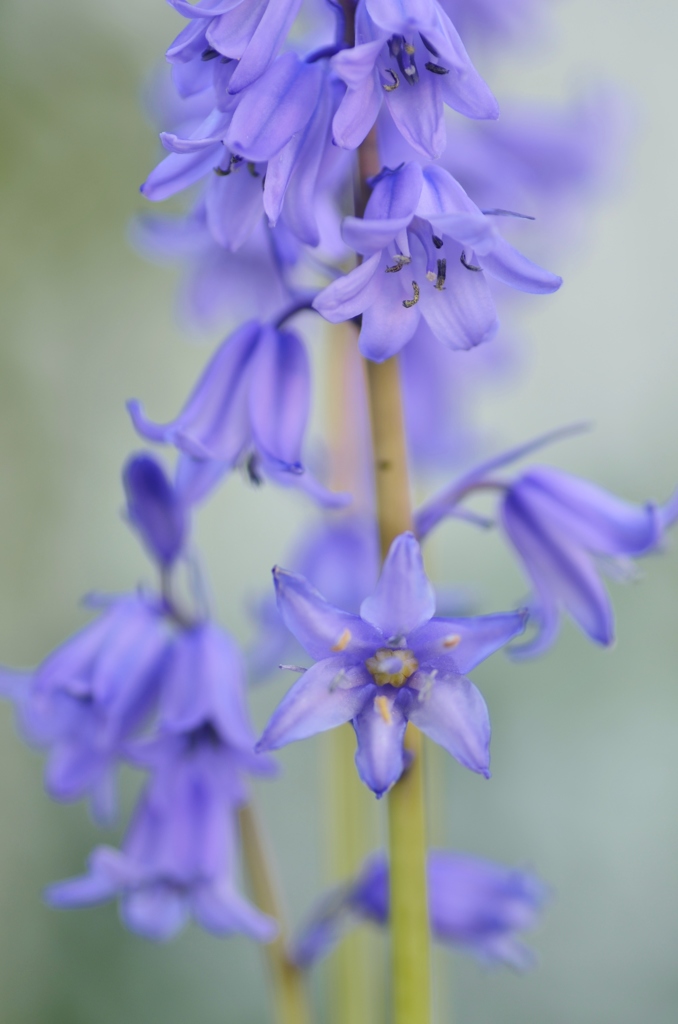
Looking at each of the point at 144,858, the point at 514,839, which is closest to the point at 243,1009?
the point at 514,839

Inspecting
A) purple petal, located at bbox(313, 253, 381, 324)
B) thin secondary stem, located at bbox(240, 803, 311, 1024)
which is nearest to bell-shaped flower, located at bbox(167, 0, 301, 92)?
purple petal, located at bbox(313, 253, 381, 324)

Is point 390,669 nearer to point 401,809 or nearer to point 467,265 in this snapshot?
point 401,809

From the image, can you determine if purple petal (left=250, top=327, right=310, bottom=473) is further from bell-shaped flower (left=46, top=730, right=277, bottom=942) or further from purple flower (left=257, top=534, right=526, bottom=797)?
bell-shaped flower (left=46, top=730, right=277, bottom=942)

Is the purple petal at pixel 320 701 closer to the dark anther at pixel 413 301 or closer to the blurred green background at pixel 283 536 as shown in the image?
the dark anther at pixel 413 301

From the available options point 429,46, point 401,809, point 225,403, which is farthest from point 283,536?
point 429,46

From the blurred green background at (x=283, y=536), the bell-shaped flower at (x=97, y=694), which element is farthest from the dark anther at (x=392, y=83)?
the blurred green background at (x=283, y=536)

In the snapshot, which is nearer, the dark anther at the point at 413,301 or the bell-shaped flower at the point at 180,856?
the dark anther at the point at 413,301

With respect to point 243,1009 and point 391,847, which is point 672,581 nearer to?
point 243,1009
